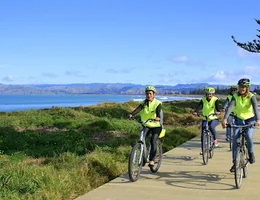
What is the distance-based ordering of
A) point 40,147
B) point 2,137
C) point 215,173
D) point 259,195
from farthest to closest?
point 2,137, point 40,147, point 215,173, point 259,195

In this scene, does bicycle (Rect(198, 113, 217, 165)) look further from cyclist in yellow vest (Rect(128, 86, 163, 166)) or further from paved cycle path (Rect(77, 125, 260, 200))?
cyclist in yellow vest (Rect(128, 86, 163, 166))

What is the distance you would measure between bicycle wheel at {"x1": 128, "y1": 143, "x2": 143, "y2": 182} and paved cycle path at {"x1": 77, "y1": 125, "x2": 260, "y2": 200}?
128 mm

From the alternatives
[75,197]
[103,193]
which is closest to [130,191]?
[103,193]

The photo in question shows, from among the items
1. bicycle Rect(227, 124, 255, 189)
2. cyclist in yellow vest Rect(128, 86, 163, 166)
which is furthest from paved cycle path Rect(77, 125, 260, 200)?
cyclist in yellow vest Rect(128, 86, 163, 166)

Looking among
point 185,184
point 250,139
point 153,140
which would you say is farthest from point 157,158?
point 250,139

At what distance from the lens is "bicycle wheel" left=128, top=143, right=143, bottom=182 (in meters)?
7.65

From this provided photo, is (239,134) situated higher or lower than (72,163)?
higher

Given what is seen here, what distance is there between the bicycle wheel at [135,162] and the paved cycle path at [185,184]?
0.42ft

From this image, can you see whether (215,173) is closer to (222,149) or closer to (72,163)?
(72,163)

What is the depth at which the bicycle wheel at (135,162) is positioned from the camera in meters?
7.65

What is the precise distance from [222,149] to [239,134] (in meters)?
5.15

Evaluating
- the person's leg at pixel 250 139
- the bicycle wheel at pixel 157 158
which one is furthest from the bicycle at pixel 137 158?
the person's leg at pixel 250 139

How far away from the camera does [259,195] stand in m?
6.85

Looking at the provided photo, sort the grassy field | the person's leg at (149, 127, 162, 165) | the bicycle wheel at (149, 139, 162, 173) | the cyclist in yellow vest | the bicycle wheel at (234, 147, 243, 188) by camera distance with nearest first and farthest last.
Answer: the grassy field < the bicycle wheel at (234, 147, 243, 188) < the cyclist in yellow vest < the person's leg at (149, 127, 162, 165) < the bicycle wheel at (149, 139, 162, 173)
